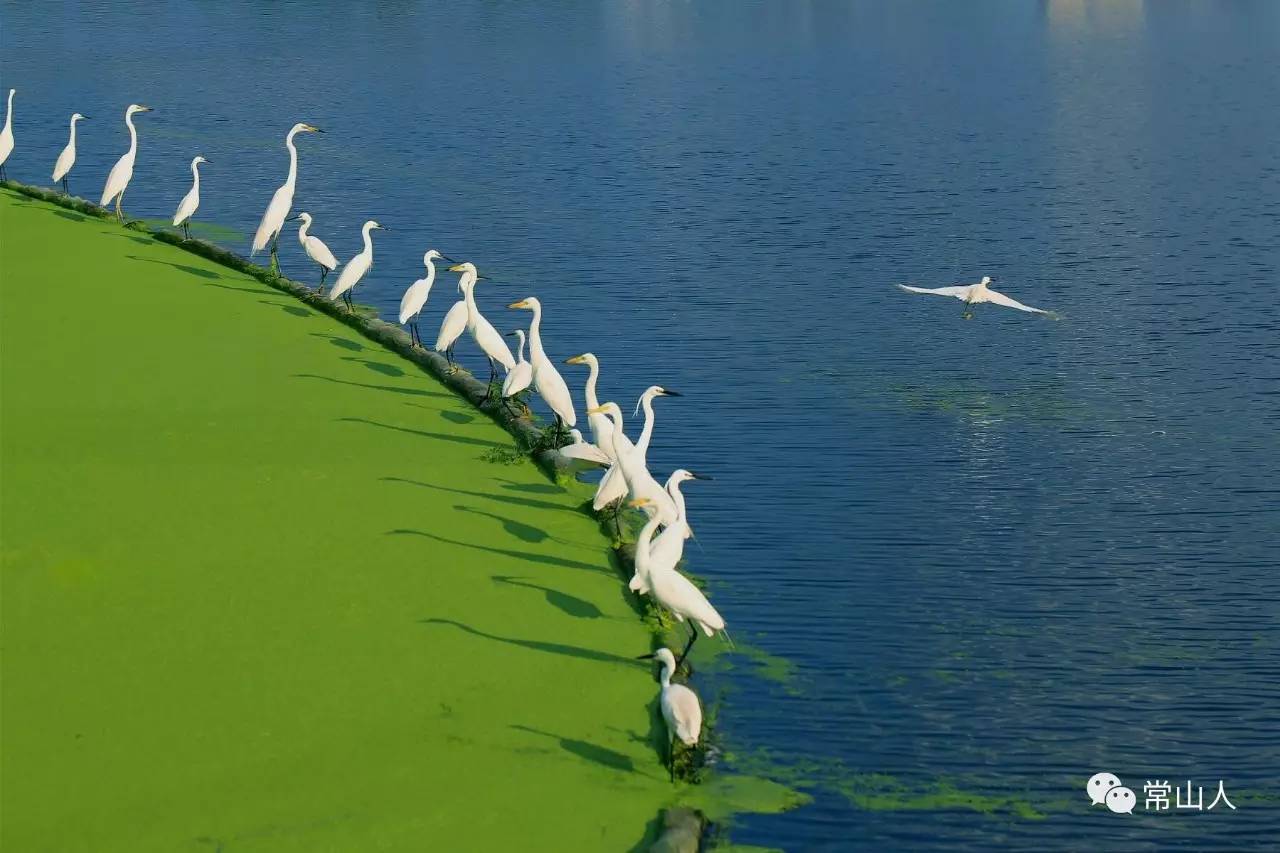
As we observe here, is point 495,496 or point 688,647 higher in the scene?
point 495,496

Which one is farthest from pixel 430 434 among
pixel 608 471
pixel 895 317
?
pixel 895 317

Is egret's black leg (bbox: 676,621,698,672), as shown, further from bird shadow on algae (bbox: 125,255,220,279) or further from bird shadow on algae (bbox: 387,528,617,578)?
bird shadow on algae (bbox: 125,255,220,279)

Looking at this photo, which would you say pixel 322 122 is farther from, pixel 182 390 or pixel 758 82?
pixel 182 390

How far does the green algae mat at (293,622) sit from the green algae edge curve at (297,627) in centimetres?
2

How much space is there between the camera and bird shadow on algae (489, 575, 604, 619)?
973 centimetres

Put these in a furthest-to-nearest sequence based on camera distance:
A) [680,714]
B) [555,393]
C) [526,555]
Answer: [555,393]
[526,555]
[680,714]

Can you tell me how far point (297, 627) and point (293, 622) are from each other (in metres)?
0.07

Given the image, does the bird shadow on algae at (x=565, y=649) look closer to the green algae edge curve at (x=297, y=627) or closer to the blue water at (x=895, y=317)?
the green algae edge curve at (x=297, y=627)

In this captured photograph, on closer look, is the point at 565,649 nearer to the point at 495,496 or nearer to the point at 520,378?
the point at 495,496

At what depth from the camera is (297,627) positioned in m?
9.20

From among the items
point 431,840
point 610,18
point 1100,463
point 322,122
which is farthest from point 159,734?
point 610,18

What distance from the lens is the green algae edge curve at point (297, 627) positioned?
24.9ft

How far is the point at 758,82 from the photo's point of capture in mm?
34906

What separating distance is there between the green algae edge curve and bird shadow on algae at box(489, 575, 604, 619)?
0.08 ft
